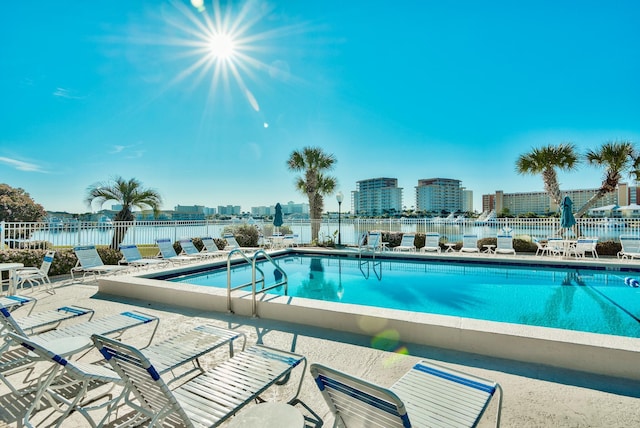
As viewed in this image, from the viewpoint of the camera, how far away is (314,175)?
59.7 ft

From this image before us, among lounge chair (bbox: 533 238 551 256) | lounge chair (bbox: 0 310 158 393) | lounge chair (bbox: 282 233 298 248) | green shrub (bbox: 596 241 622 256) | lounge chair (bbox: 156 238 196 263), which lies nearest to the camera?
lounge chair (bbox: 0 310 158 393)

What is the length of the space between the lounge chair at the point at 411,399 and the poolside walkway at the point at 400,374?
1.35 ft

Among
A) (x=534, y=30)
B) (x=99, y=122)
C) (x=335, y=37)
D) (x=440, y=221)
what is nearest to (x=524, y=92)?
(x=534, y=30)

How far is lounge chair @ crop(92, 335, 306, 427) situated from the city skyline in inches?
389

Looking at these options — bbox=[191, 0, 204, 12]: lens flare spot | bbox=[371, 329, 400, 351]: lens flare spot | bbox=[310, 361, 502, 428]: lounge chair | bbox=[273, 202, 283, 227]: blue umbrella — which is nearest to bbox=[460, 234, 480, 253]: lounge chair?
bbox=[273, 202, 283, 227]: blue umbrella

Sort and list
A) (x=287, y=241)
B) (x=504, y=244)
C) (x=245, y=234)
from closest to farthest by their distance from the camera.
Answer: (x=504, y=244) < (x=245, y=234) < (x=287, y=241)

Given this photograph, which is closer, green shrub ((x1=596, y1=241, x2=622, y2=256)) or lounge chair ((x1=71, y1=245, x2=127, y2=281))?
lounge chair ((x1=71, y1=245, x2=127, y2=281))

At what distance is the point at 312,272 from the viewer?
1001cm

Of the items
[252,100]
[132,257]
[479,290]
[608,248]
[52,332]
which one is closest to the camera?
[52,332]

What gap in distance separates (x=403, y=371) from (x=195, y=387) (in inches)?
73.0

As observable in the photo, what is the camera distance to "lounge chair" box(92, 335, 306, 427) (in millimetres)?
1661

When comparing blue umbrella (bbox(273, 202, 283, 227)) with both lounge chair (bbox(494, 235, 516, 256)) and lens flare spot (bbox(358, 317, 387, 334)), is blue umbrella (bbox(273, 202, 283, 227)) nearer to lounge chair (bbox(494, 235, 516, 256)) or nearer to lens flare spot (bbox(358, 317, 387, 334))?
lounge chair (bbox(494, 235, 516, 256))

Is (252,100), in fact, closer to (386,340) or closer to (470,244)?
(470,244)

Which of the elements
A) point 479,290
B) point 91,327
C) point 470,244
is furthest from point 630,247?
point 91,327
